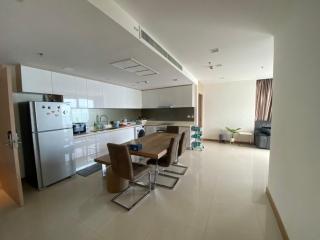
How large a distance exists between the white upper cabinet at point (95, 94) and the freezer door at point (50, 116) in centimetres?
95

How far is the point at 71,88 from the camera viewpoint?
3387 mm

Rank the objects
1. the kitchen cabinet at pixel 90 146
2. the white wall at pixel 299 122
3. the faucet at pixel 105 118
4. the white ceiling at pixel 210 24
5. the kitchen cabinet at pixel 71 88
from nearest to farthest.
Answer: the white wall at pixel 299 122
the white ceiling at pixel 210 24
the kitchen cabinet at pixel 71 88
the kitchen cabinet at pixel 90 146
the faucet at pixel 105 118

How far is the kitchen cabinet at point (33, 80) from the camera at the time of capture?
2559 millimetres

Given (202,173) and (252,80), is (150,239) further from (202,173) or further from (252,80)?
(252,80)

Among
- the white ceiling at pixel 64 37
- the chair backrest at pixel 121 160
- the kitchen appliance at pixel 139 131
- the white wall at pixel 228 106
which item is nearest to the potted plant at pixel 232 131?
the white wall at pixel 228 106

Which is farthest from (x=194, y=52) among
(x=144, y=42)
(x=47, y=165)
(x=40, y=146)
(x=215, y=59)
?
(x=47, y=165)

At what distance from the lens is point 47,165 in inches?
104

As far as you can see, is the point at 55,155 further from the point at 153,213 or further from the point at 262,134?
the point at 262,134

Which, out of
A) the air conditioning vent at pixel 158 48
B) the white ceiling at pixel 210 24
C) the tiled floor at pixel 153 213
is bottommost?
the tiled floor at pixel 153 213

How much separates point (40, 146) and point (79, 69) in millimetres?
1647

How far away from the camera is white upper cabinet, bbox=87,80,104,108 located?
12.6 feet

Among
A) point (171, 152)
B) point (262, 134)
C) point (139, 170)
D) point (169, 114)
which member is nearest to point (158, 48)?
point (171, 152)

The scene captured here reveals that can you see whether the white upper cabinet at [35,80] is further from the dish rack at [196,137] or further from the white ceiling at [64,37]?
the dish rack at [196,137]

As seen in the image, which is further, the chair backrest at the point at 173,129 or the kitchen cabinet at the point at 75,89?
the chair backrest at the point at 173,129
